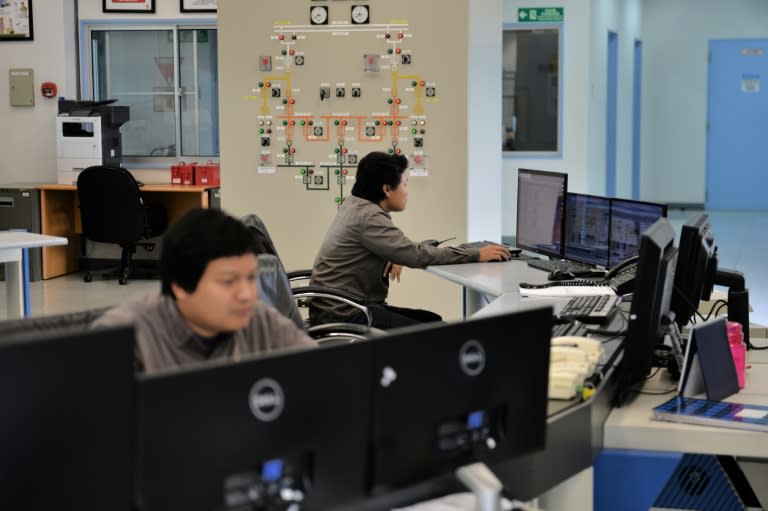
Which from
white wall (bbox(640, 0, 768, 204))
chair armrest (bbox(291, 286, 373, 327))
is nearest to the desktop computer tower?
chair armrest (bbox(291, 286, 373, 327))

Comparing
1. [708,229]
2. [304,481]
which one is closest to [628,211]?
[708,229]

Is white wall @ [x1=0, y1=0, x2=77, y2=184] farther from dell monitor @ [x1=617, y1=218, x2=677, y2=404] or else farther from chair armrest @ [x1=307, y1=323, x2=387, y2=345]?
dell monitor @ [x1=617, y1=218, x2=677, y2=404]

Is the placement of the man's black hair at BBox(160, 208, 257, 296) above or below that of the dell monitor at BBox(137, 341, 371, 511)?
above

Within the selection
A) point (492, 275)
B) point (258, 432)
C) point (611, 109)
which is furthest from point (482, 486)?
point (611, 109)

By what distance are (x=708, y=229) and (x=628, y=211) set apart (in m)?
1.01

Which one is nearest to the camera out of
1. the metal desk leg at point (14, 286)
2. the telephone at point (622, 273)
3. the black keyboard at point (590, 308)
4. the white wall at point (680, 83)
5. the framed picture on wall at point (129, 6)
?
the black keyboard at point (590, 308)

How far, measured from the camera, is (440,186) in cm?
668

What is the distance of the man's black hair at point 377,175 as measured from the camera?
4969mm

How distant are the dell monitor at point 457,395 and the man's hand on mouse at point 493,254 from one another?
336 centimetres

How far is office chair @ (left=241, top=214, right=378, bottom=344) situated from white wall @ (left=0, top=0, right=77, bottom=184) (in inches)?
244

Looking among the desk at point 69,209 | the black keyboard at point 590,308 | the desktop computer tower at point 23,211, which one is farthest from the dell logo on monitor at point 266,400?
the desktop computer tower at point 23,211

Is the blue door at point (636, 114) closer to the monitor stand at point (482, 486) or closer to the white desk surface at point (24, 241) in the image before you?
the white desk surface at point (24, 241)

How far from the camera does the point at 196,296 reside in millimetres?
2119

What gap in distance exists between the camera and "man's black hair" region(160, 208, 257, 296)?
6.93 ft
